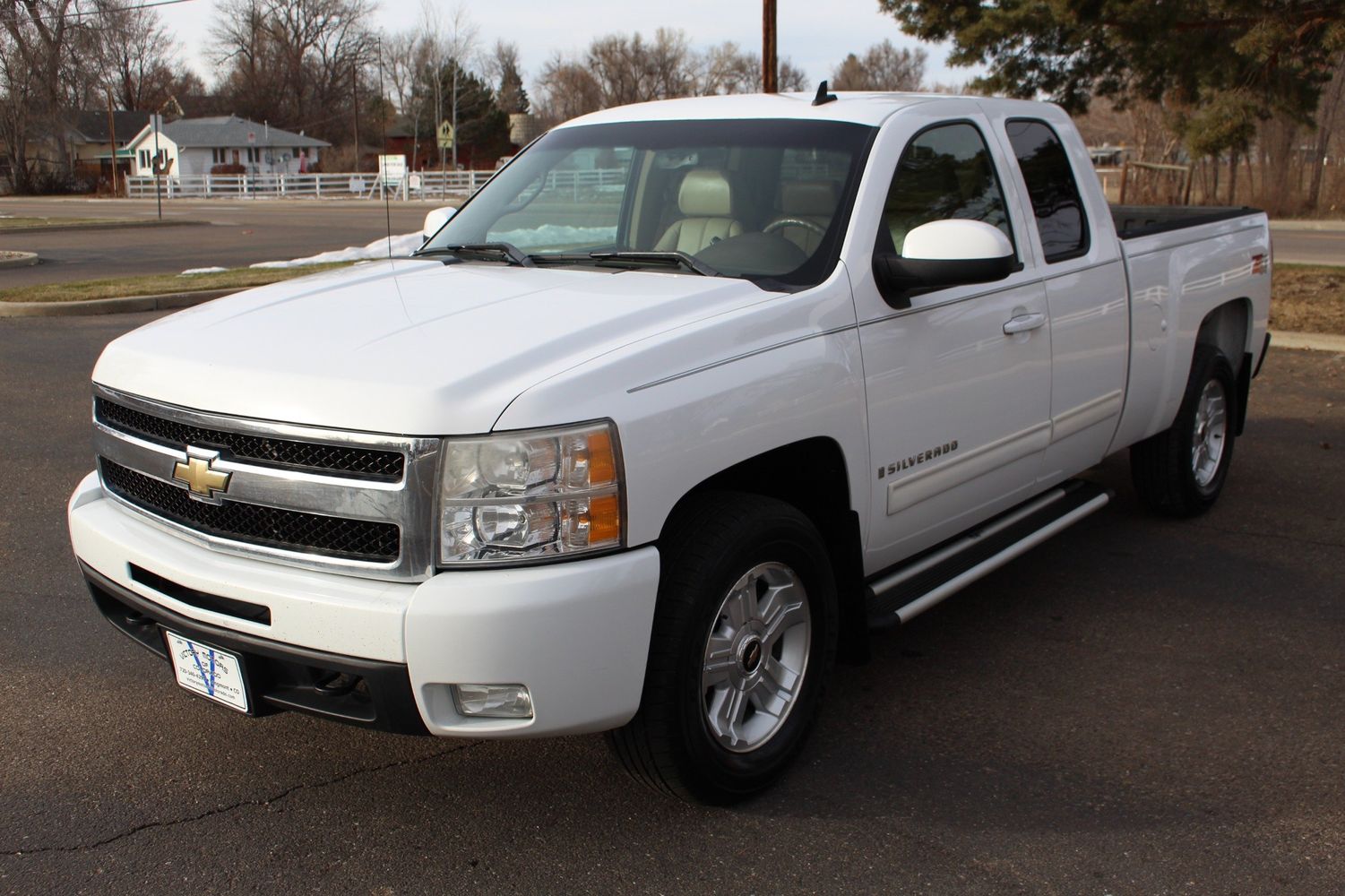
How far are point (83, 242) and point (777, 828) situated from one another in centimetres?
2606

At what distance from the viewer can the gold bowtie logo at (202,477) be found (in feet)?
10.0

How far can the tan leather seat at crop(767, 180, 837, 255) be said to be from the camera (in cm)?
388

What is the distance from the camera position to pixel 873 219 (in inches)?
153

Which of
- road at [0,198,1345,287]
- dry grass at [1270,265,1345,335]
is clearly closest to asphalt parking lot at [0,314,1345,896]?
dry grass at [1270,265,1345,335]

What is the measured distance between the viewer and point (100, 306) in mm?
13672

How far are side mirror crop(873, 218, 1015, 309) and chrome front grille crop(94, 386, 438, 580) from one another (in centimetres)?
159

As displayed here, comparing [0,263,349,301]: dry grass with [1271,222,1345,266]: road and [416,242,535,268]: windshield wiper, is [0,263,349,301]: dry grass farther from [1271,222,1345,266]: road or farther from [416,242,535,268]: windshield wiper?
[1271,222,1345,266]: road

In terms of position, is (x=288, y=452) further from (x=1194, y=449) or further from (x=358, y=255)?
(x=358, y=255)

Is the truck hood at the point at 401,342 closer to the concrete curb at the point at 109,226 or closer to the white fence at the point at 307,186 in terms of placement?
the concrete curb at the point at 109,226

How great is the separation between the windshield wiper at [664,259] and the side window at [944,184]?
62 centimetres

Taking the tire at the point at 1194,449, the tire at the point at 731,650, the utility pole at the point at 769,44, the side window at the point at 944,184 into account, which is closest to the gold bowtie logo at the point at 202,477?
the tire at the point at 731,650

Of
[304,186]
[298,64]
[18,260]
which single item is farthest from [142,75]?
[18,260]

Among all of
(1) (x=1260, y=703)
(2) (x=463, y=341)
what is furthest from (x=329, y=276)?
(1) (x=1260, y=703)

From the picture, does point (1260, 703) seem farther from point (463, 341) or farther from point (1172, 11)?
point (1172, 11)
